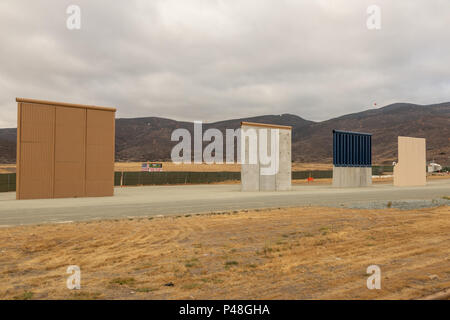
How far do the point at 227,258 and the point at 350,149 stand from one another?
122ft

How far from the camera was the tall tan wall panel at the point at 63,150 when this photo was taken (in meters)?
24.5

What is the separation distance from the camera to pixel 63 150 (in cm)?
2573

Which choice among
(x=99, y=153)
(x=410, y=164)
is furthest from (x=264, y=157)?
(x=410, y=164)

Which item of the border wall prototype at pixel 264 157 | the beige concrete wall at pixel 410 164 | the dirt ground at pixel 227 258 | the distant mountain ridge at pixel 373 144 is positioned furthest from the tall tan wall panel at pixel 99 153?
the distant mountain ridge at pixel 373 144

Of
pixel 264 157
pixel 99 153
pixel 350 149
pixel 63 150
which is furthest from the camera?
pixel 350 149

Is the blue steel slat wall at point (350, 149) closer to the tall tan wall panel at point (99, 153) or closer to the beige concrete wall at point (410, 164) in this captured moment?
the beige concrete wall at point (410, 164)

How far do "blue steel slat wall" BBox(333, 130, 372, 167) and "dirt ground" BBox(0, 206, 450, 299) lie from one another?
27786 millimetres

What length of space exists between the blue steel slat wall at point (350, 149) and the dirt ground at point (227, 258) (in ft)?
91.2

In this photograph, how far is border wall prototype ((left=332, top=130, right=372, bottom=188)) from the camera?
4094 centimetres

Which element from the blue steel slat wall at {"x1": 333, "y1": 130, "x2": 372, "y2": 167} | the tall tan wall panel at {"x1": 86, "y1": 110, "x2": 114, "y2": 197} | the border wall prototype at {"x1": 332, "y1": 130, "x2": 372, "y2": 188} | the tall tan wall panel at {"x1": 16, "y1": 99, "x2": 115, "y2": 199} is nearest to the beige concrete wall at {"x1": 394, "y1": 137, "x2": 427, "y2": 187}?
the border wall prototype at {"x1": 332, "y1": 130, "x2": 372, "y2": 188}

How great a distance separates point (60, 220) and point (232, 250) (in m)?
8.24

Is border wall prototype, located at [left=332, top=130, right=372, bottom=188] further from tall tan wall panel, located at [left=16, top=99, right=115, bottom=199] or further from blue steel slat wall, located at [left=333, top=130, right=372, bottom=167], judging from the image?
tall tan wall panel, located at [left=16, top=99, right=115, bottom=199]

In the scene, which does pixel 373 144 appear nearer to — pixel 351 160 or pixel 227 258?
pixel 351 160
